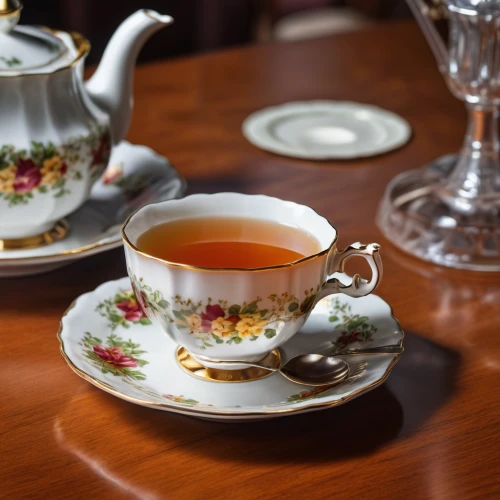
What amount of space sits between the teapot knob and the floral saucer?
10.2 inches

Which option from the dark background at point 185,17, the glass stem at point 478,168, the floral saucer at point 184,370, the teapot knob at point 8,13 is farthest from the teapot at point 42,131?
the dark background at point 185,17

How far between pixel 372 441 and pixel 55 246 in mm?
380

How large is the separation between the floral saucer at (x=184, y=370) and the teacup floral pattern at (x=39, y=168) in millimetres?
127

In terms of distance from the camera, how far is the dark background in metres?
2.33

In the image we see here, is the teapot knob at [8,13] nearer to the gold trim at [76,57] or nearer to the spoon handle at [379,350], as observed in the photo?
the gold trim at [76,57]

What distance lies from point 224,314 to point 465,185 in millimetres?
432

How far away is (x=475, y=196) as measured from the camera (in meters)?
0.92

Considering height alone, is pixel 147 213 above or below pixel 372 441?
above

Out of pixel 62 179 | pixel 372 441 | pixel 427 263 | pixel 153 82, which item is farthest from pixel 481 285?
pixel 153 82

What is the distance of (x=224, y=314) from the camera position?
585mm

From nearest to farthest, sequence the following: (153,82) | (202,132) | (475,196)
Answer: (475,196) < (202,132) < (153,82)

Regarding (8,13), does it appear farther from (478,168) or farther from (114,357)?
(478,168)

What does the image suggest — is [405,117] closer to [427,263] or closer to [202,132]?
[202,132]

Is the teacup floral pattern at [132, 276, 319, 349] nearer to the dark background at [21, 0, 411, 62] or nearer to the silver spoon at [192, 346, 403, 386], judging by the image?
the silver spoon at [192, 346, 403, 386]
